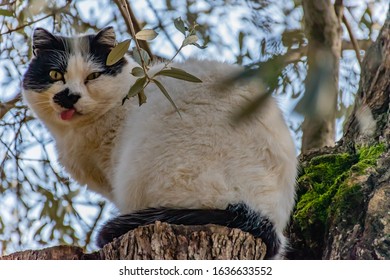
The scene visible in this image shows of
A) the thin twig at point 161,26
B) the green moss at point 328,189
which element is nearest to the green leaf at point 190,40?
the green moss at point 328,189

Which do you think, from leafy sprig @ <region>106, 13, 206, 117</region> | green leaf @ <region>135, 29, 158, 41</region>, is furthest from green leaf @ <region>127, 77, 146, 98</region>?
green leaf @ <region>135, 29, 158, 41</region>

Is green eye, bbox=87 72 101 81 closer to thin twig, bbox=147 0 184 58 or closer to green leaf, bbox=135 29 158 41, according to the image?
green leaf, bbox=135 29 158 41

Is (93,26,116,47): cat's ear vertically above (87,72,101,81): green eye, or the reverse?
(93,26,116,47): cat's ear

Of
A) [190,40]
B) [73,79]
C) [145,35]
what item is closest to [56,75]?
[73,79]

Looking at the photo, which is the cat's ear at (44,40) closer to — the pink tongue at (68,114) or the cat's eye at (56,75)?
the cat's eye at (56,75)

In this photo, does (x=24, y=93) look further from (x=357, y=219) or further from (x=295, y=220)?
(x=357, y=219)

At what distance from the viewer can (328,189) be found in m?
3.05

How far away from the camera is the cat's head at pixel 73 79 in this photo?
3.04 meters

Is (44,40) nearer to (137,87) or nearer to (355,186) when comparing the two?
(137,87)

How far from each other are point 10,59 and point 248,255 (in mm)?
2719

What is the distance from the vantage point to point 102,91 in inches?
122

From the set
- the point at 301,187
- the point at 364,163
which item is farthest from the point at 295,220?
the point at 364,163

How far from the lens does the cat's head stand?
304 centimetres

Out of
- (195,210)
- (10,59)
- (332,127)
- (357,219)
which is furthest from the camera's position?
(10,59)
